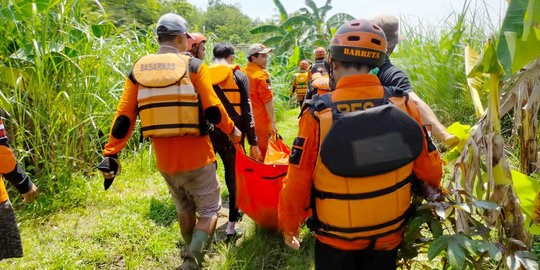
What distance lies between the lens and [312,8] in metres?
20.4

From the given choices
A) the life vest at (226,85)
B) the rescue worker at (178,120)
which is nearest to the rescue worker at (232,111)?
the life vest at (226,85)

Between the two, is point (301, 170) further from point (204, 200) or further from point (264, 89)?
point (264, 89)

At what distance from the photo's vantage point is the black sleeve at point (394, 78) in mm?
2268

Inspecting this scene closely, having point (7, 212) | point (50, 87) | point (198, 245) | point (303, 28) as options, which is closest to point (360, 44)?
point (198, 245)

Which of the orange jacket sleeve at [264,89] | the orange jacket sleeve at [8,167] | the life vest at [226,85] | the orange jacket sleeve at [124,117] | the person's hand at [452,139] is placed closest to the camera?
the person's hand at [452,139]

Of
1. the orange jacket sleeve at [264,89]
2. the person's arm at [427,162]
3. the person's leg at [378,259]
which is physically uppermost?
the person's arm at [427,162]

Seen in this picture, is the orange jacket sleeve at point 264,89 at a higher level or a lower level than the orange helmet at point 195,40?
lower

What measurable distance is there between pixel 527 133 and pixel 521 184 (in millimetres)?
238

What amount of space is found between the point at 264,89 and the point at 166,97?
1.91 meters

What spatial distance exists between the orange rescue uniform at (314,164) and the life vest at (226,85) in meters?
1.87

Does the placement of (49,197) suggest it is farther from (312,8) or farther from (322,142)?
(312,8)

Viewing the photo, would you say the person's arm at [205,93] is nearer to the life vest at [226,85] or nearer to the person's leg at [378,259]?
the life vest at [226,85]

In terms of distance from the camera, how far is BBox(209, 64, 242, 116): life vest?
3447mm

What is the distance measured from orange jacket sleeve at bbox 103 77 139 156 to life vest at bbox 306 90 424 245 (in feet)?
4.79
